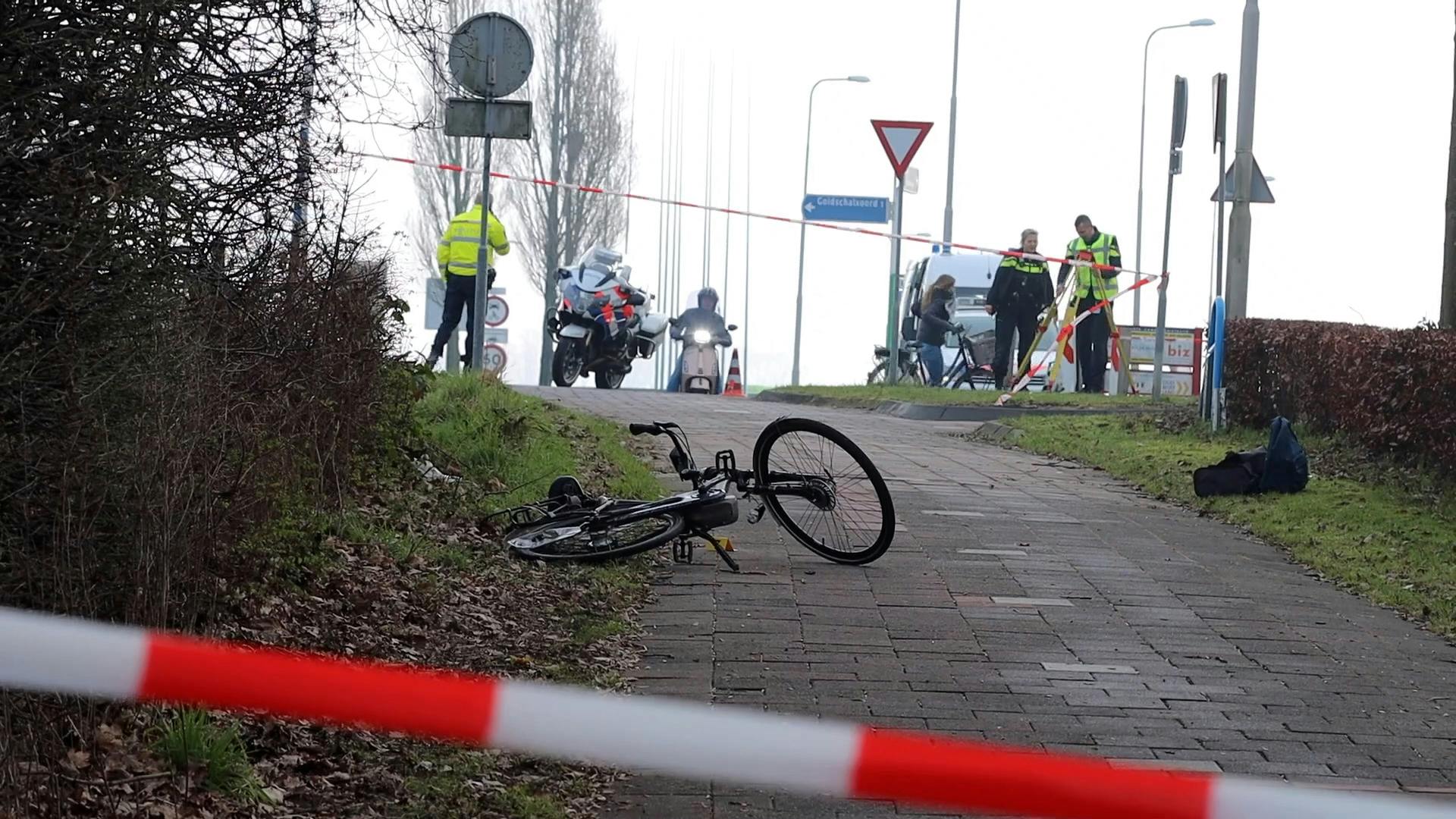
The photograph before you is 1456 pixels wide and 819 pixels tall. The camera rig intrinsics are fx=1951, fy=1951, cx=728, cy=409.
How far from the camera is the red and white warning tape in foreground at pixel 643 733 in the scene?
6.49ft

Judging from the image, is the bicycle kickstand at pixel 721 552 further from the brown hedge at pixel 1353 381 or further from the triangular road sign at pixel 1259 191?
the triangular road sign at pixel 1259 191

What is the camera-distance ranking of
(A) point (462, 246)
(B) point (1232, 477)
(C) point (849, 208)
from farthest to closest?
(C) point (849, 208) → (A) point (462, 246) → (B) point (1232, 477)

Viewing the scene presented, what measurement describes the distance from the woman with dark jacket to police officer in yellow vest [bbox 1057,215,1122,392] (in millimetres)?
4537

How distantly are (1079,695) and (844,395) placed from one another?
55.3 feet

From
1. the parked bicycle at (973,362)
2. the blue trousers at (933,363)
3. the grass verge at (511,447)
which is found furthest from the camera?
the blue trousers at (933,363)

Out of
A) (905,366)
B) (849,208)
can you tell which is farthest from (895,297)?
(849,208)

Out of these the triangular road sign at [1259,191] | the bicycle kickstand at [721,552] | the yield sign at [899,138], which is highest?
the yield sign at [899,138]

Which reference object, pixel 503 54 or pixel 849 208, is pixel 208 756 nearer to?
pixel 503 54

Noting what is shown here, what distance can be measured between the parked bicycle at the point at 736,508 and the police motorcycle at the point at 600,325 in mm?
15948

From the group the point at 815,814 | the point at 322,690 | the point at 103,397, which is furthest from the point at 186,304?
the point at 322,690

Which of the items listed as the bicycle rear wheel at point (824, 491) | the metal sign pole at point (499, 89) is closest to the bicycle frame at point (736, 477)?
the bicycle rear wheel at point (824, 491)

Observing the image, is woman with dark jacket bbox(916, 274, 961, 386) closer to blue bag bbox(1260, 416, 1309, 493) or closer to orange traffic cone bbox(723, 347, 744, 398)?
orange traffic cone bbox(723, 347, 744, 398)

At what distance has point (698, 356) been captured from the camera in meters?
32.4

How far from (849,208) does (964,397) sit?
1744cm
